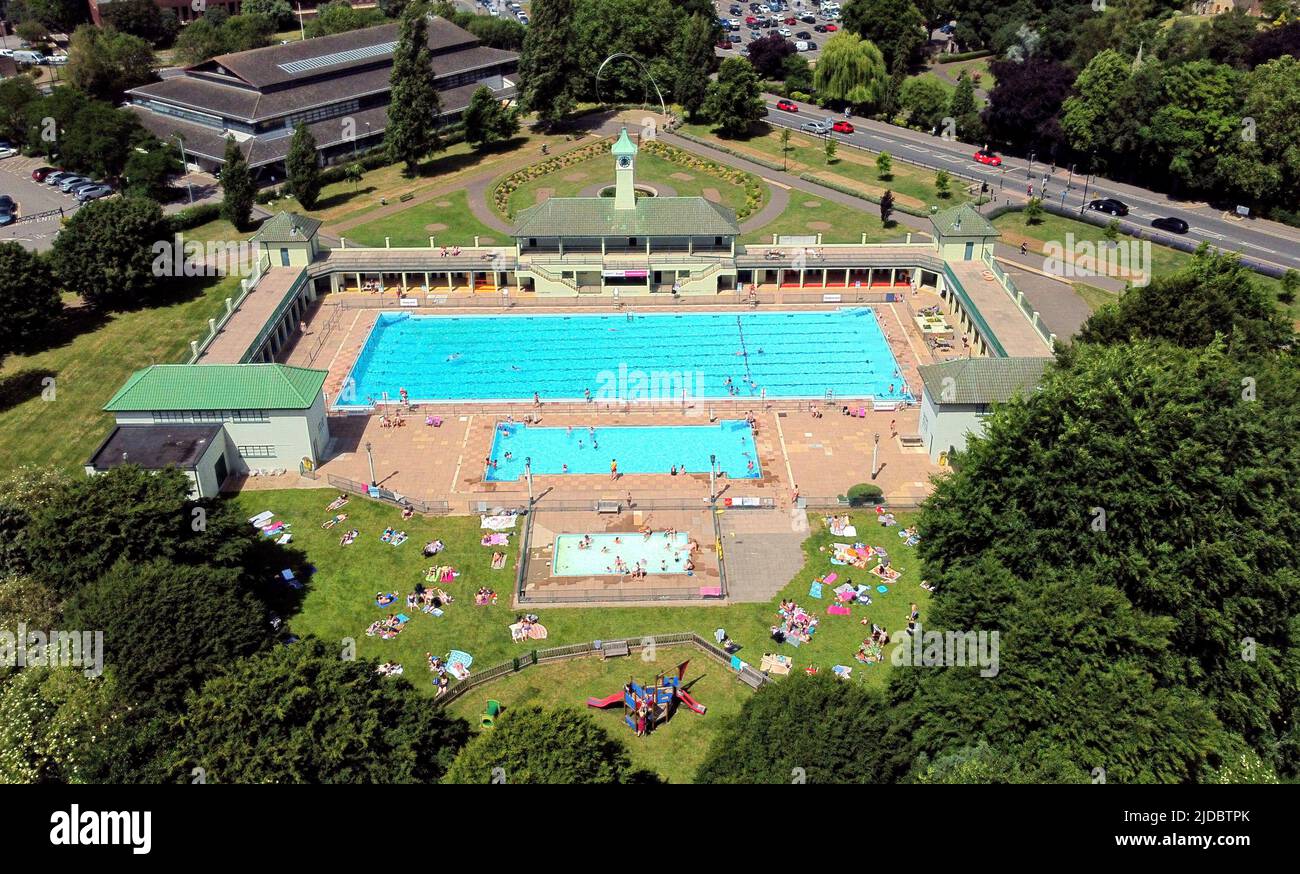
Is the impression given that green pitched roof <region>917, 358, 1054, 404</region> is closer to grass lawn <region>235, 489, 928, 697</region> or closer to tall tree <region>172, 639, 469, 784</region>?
grass lawn <region>235, 489, 928, 697</region>

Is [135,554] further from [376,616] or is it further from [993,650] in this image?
[993,650]

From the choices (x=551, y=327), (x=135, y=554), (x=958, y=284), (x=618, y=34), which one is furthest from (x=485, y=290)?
(x=618, y=34)

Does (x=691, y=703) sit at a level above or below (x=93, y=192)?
below

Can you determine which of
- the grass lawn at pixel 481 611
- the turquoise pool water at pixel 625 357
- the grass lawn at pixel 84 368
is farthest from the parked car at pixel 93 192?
the grass lawn at pixel 481 611

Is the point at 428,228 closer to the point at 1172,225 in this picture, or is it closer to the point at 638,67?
the point at 638,67

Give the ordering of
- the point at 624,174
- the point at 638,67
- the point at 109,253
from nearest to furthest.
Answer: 1. the point at 109,253
2. the point at 624,174
3. the point at 638,67

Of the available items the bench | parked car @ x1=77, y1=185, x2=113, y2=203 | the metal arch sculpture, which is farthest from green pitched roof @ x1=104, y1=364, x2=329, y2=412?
the metal arch sculpture
